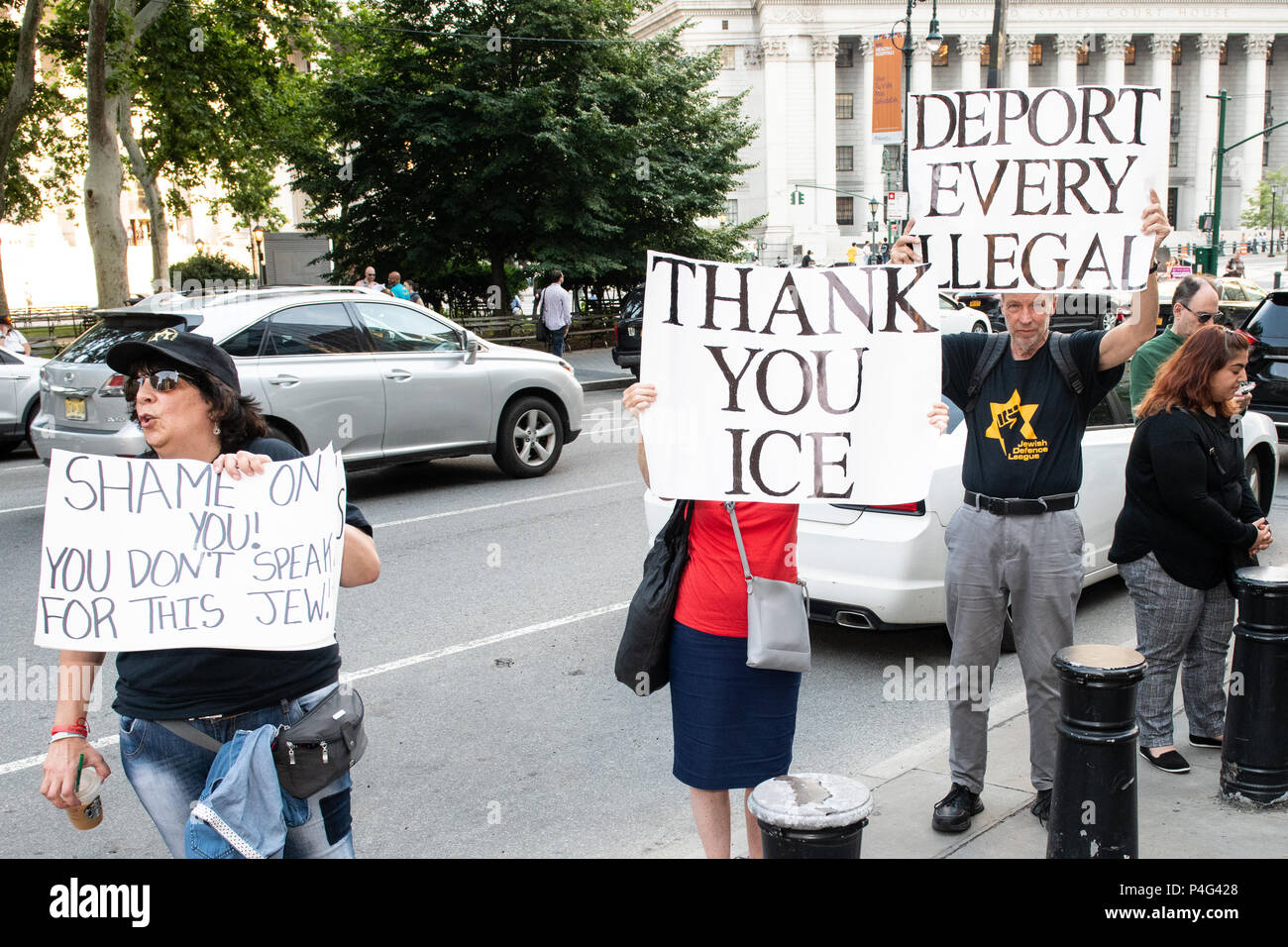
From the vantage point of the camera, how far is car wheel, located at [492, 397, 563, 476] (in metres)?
11.6

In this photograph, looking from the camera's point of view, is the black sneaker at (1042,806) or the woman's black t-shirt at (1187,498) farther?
the woman's black t-shirt at (1187,498)

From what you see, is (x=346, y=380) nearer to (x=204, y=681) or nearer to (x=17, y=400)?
(x=17, y=400)

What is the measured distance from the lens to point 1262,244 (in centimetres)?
8950

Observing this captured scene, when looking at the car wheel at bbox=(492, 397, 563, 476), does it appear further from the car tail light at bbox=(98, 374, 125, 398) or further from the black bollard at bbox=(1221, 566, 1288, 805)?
the black bollard at bbox=(1221, 566, 1288, 805)

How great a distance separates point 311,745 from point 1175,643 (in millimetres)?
3504

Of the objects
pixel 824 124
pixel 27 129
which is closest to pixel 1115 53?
pixel 824 124

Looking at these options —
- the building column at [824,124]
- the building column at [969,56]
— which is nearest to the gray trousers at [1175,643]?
the building column at [824,124]

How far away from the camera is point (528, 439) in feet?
38.9

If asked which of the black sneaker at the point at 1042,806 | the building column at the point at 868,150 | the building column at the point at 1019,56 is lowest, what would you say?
the black sneaker at the point at 1042,806

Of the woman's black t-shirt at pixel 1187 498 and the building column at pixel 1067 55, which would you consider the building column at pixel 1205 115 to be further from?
the woman's black t-shirt at pixel 1187 498

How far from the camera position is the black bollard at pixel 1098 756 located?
352cm

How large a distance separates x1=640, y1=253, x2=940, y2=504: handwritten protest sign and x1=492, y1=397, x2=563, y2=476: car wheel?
27.3 ft

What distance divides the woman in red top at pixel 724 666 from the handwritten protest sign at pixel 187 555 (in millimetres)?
982
